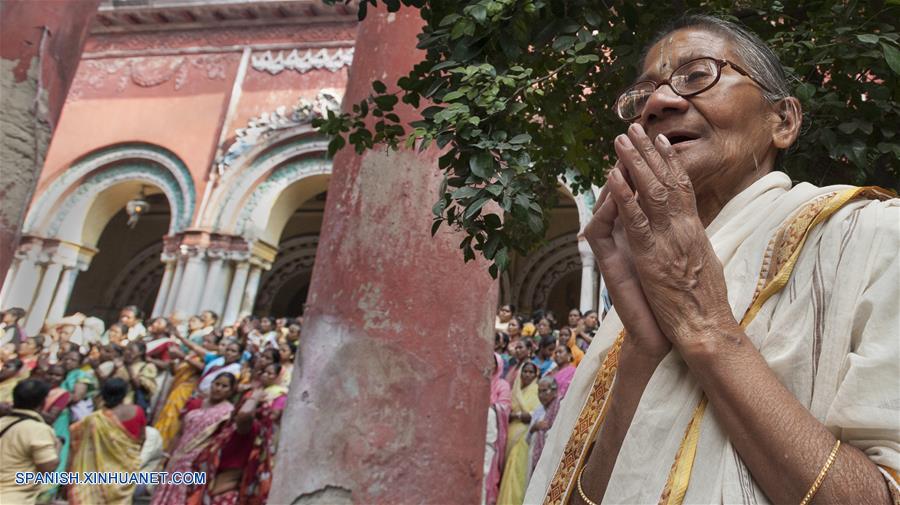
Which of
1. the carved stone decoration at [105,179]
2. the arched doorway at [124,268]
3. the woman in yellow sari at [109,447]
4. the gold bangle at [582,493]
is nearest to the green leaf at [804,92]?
the gold bangle at [582,493]

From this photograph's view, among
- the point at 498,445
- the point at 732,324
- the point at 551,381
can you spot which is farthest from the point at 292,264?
the point at 732,324

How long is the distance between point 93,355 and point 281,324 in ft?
7.55

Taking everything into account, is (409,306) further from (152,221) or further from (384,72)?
(152,221)

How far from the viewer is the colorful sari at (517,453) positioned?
18.4 ft

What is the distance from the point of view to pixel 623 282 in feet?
3.37

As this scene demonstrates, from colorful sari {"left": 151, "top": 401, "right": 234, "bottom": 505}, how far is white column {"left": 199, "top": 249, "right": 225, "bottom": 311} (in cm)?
642

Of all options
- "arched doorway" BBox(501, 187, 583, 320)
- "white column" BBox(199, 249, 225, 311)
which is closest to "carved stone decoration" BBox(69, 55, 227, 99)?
"white column" BBox(199, 249, 225, 311)

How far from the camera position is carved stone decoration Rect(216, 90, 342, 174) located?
12.2 meters

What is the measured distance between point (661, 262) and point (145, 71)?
572 inches

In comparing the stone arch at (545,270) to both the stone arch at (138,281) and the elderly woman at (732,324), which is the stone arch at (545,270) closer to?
the stone arch at (138,281)

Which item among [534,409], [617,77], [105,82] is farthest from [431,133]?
[105,82]

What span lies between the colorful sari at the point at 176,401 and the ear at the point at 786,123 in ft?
21.3

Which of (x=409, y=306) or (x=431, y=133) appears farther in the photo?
(x=409, y=306)

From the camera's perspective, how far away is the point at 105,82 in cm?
1357
